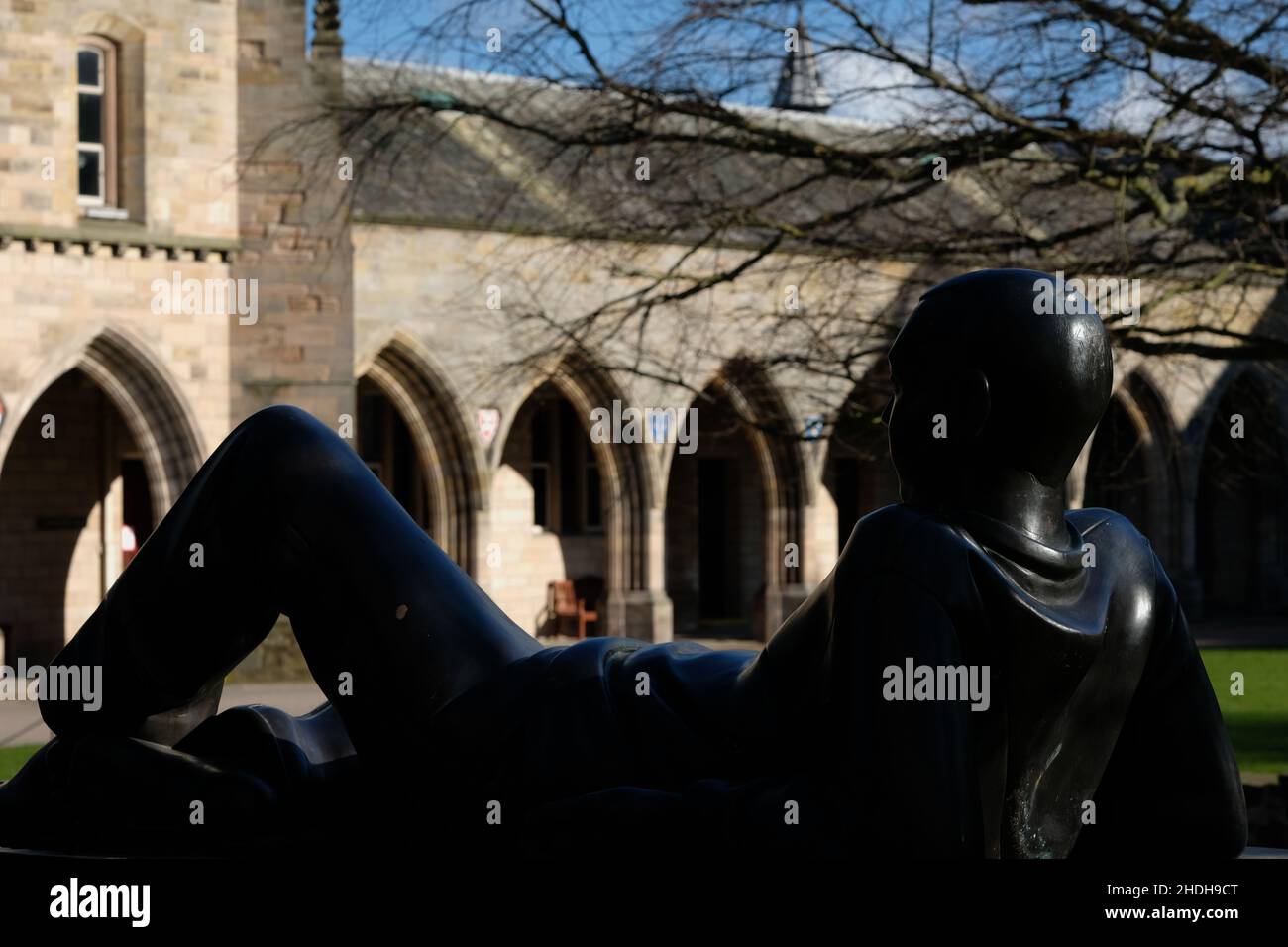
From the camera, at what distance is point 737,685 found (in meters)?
2.97

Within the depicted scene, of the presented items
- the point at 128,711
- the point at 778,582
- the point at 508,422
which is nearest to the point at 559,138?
the point at 128,711

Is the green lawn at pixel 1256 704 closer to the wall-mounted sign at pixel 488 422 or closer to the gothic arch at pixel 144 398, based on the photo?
the wall-mounted sign at pixel 488 422

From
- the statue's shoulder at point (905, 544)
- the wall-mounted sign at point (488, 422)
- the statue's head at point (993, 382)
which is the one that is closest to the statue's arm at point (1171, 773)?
the statue's head at point (993, 382)

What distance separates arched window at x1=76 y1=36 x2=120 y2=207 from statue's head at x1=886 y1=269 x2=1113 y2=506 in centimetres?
1695

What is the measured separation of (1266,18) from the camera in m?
10.4

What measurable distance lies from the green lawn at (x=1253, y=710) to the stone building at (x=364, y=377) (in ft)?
6.45

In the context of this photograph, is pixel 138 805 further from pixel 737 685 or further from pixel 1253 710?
pixel 1253 710

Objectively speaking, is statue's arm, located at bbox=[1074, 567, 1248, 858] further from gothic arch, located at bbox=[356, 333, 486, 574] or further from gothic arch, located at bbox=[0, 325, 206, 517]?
gothic arch, located at bbox=[356, 333, 486, 574]

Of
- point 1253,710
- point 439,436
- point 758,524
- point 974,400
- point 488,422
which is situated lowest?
point 1253,710

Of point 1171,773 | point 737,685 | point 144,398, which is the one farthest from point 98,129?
point 1171,773

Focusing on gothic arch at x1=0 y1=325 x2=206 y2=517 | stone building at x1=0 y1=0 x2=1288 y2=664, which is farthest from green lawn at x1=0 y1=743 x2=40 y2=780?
gothic arch at x1=0 y1=325 x2=206 y2=517

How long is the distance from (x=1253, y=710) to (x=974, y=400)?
38.9ft
